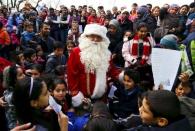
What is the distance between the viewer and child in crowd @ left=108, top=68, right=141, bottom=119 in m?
4.75

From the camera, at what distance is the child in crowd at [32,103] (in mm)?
2721

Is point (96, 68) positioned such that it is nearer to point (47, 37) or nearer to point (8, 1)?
point (47, 37)

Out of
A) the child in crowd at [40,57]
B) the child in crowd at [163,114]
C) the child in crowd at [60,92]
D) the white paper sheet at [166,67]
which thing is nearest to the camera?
the child in crowd at [163,114]

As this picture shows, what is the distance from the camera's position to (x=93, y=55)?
4.89 m

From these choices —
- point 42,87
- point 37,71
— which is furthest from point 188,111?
point 37,71

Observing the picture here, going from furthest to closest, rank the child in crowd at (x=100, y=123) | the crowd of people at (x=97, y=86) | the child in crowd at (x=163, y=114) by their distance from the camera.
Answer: the child in crowd at (x=100, y=123), the crowd of people at (x=97, y=86), the child in crowd at (x=163, y=114)

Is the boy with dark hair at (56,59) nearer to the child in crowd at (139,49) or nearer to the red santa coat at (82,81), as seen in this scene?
the child in crowd at (139,49)

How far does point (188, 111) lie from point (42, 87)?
1075mm

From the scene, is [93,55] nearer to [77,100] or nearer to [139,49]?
[77,100]

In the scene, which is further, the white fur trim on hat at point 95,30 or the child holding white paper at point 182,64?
the white fur trim on hat at point 95,30

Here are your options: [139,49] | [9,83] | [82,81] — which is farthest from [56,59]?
[9,83]

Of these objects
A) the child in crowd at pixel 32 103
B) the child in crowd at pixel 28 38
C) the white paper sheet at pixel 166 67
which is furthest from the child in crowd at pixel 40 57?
the child in crowd at pixel 32 103

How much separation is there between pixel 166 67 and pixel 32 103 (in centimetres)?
181

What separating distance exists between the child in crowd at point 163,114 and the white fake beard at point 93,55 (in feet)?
7.69
